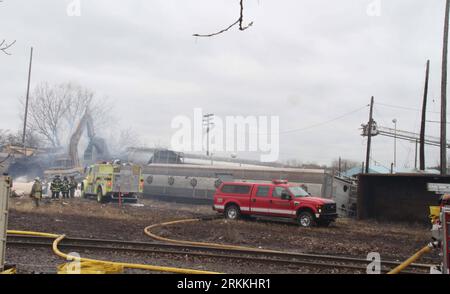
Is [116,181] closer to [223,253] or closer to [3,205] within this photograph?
[223,253]

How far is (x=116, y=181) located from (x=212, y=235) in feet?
44.5

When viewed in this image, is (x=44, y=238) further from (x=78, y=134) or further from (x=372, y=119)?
(x=78, y=134)

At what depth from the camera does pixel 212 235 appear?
48.1 feet

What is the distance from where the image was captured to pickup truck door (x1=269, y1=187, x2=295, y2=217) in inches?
702

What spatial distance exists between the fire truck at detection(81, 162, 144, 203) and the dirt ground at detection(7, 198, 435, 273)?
17.9 ft

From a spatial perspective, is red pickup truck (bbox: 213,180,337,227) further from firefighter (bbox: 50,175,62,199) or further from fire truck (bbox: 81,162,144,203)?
firefighter (bbox: 50,175,62,199)

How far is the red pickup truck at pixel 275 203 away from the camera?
17500 millimetres

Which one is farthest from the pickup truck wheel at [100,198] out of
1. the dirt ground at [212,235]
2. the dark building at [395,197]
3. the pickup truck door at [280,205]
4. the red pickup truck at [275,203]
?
the dark building at [395,197]

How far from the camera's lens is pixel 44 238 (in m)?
12.5

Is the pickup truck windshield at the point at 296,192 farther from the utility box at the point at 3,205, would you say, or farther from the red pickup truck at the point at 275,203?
the utility box at the point at 3,205
